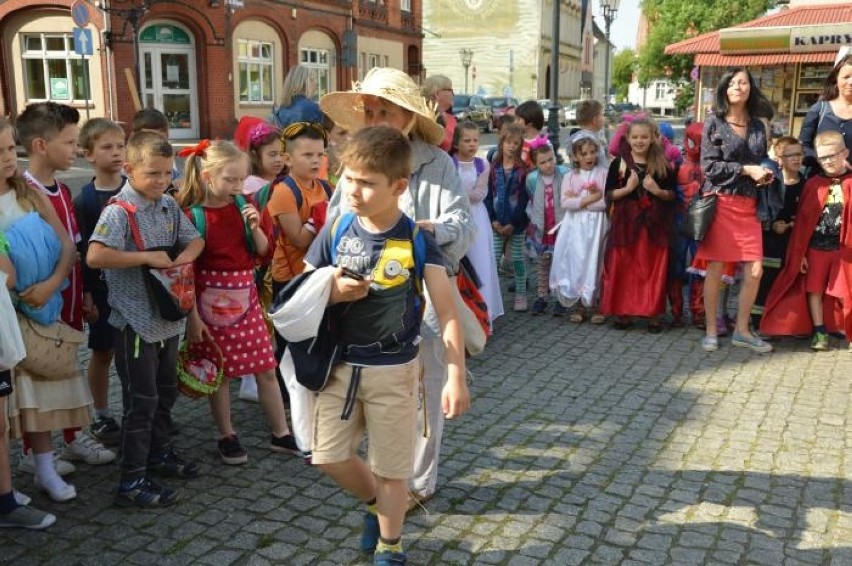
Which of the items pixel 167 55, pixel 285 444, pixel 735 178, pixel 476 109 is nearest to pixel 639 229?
pixel 735 178

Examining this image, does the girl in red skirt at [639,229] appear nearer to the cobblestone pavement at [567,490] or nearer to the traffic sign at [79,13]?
the cobblestone pavement at [567,490]

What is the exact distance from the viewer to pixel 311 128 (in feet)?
14.5

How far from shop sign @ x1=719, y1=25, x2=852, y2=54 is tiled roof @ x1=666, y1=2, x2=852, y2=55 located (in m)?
1.38

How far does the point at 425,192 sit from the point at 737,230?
3.42m

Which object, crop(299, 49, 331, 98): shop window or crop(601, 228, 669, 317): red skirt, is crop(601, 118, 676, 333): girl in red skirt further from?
crop(299, 49, 331, 98): shop window

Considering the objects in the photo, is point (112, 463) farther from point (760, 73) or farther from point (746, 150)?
point (760, 73)

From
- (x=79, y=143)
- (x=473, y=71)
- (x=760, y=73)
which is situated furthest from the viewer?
(x=473, y=71)

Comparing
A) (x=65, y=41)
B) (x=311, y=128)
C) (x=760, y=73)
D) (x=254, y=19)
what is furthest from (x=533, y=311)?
(x=254, y=19)

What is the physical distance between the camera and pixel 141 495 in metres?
3.68

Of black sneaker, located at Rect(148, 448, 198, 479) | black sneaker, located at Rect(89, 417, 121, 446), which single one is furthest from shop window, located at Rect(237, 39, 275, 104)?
black sneaker, located at Rect(148, 448, 198, 479)

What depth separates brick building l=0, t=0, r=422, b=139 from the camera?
81.8ft

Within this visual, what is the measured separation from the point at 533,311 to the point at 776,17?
541 inches

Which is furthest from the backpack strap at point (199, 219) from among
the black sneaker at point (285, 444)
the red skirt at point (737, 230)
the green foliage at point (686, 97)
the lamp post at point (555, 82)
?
the green foliage at point (686, 97)

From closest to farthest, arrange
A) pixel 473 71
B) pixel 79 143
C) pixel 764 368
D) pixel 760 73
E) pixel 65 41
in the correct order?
pixel 79 143, pixel 764 368, pixel 760 73, pixel 65 41, pixel 473 71
